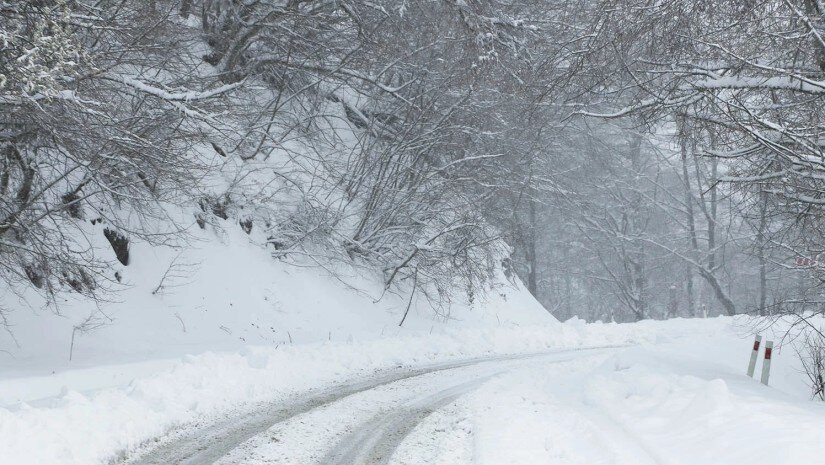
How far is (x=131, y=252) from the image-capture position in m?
13.3

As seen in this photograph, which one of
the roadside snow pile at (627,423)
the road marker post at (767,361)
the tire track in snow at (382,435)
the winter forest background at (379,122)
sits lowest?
the tire track in snow at (382,435)

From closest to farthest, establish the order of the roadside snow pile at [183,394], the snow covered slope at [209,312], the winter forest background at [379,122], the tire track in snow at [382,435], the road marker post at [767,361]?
the roadside snow pile at [183,394]
the tire track in snow at [382,435]
the winter forest background at [379,122]
the road marker post at [767,361]
the snow covered slope at [209,312]

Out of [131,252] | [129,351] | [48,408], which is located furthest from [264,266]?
[48,408]

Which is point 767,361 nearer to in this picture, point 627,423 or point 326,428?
point 627,423

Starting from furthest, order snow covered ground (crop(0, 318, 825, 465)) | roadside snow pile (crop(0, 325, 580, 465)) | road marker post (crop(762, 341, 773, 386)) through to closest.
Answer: road marker post (crop(762, 341, 773, 386)) < snow covered ground (crop(0, 318, 825, 465)) < roadside snow pile (crop(0, 325, 580, 465))

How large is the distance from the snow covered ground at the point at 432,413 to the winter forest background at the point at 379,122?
7.90ft

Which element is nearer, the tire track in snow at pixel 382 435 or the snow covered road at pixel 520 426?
the snow covered road at pixel 520 426

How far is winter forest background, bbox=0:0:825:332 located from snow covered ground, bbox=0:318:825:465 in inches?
94.9

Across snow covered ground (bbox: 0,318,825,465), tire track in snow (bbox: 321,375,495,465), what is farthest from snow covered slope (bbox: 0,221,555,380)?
tire track in snow (bbox: 321,375,495,465)

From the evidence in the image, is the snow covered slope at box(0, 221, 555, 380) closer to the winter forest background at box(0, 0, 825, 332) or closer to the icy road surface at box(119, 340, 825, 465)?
the winter forest background at box(0, 0, 825, 332)

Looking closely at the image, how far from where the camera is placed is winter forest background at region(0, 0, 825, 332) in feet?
27.8

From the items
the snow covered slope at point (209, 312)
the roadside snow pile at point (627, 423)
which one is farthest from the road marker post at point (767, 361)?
the snow covered slope at point (209, 312)

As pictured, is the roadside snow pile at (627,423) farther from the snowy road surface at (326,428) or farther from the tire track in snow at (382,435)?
the snowy road surface at (326,428)

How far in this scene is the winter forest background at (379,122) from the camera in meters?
8.48
